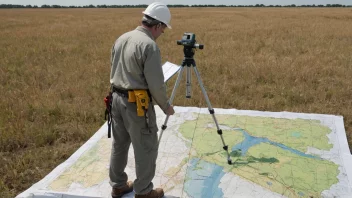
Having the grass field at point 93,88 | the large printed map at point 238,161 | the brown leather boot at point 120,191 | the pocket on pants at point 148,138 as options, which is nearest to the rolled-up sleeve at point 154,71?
the pocket on pants at point 148,138

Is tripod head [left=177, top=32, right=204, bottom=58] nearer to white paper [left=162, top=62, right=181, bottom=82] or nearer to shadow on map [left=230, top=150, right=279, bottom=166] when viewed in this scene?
white paper [left=162, top=62, right=181, bottom=82]

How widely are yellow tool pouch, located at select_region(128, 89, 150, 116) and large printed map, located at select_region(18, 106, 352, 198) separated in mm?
1305

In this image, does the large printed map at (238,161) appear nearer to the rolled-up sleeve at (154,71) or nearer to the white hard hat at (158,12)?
the rolled-up sleeve at (154,71)

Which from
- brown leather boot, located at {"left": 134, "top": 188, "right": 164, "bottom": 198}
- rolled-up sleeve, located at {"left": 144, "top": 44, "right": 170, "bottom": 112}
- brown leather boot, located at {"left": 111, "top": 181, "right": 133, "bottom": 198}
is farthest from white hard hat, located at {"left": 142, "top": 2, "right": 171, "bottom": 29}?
brown leather boot, located at {"left": 111, "top": 181, "right": 133, "bottom": 198}

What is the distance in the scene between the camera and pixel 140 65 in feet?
9.55

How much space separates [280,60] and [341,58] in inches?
80.7

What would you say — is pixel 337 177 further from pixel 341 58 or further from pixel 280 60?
pixel 341 58

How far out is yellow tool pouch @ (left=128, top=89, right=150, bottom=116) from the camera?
2953 millimetres

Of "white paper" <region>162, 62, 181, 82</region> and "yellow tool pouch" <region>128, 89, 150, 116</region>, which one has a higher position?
"white paper" <region>162, 62, 181, 82</region>

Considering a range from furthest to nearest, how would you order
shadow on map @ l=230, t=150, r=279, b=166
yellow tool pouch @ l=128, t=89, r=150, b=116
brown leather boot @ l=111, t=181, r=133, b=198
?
shadow on map @ l=230, t=150, r=279, b=166
brown leather boot @ l=111, t=181, r=133, b=198
yellow tool pouch @ l=128, t=89, r=150, b=116

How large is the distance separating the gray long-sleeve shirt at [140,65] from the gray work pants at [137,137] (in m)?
0.22

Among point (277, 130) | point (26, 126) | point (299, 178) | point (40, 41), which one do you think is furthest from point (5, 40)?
point (299, 178)

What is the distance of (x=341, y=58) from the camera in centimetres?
1034

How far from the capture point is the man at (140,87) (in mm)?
2895
